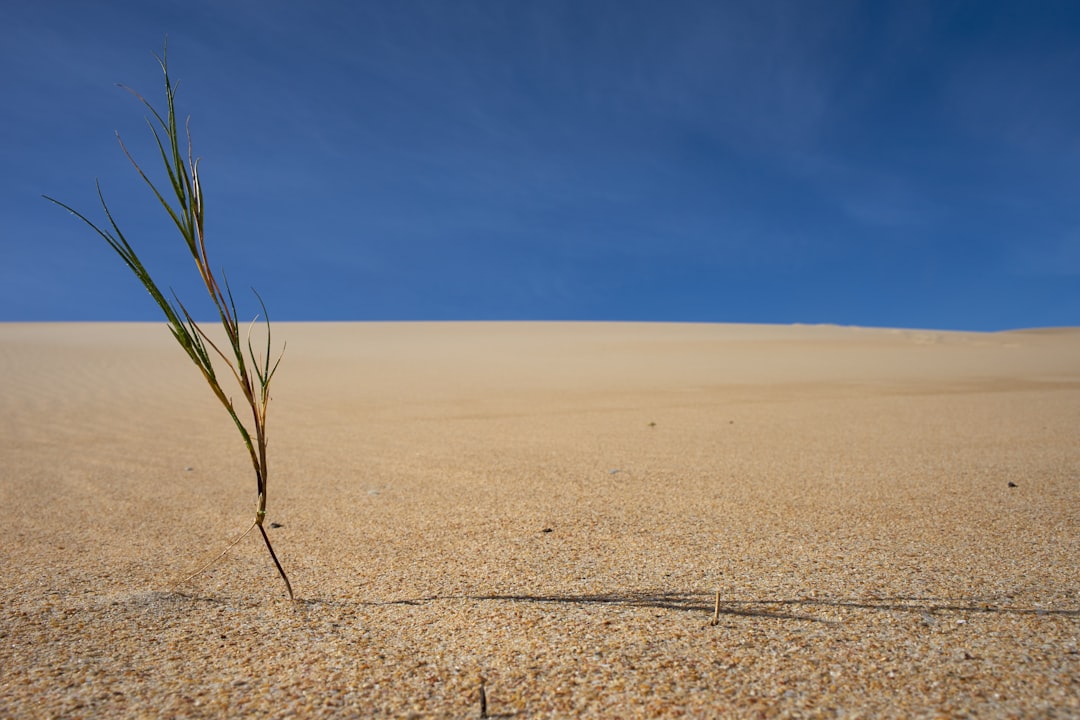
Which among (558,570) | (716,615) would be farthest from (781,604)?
(558,570)

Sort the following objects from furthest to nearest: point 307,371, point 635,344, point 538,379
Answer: point 635,344 → point 307,371 → point 538,379

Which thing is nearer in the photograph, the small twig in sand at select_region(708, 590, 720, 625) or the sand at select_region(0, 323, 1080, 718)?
the sand at select_region(0, 323, 1080, 718)

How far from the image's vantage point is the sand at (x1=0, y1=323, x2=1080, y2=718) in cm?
111

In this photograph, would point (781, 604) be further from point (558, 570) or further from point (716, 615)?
point (558, 570)

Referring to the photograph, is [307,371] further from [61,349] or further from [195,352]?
[195,352]

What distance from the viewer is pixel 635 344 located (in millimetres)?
19219

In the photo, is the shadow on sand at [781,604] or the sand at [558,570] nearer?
the sand at [558,570]

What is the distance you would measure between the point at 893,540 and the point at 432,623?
150 cm

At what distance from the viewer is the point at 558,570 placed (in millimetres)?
1744

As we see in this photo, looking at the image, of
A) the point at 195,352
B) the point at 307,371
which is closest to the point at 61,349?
the point at 307,371

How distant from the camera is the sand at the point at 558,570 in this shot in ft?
3.63

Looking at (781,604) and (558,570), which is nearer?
(781,604)

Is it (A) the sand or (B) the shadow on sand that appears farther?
(B) the shadow on sand

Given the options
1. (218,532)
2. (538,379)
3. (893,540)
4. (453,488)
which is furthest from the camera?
(538,379)
